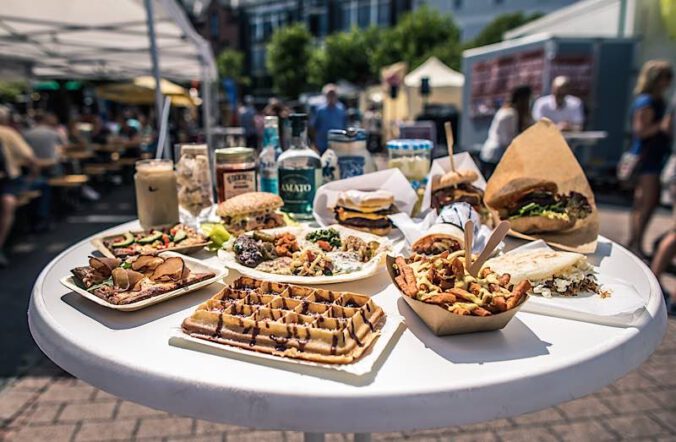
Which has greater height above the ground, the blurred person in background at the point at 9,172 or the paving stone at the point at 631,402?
the blurred person in background at the point at 9,172

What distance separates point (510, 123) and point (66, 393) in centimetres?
586

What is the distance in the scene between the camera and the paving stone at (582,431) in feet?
9.04

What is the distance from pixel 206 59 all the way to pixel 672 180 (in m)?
7.34

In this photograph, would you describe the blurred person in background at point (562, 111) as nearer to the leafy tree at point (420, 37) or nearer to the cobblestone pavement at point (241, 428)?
the cobblestone pavement at point (241, 428)

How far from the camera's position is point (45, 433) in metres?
2.82

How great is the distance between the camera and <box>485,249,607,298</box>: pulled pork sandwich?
137 cm

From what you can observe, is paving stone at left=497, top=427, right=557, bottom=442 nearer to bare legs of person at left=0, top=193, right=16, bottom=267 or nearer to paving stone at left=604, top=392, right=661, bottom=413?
paving stone at left=604, top=392, right=661, bottom=413

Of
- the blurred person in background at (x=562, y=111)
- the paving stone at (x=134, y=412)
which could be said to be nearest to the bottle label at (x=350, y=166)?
the paving stone at (x=134, y=412)

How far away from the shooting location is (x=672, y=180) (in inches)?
198

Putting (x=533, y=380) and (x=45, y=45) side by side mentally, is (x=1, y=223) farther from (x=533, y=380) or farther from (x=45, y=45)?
(x=533, y=380)

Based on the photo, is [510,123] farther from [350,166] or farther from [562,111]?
[350,166]

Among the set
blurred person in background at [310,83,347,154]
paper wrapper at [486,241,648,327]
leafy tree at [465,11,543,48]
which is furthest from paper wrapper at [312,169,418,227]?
leafy tree at [465,11,543,48]

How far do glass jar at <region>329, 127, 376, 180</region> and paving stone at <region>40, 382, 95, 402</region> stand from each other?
2.30 m

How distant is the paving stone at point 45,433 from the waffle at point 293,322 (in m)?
2.16
